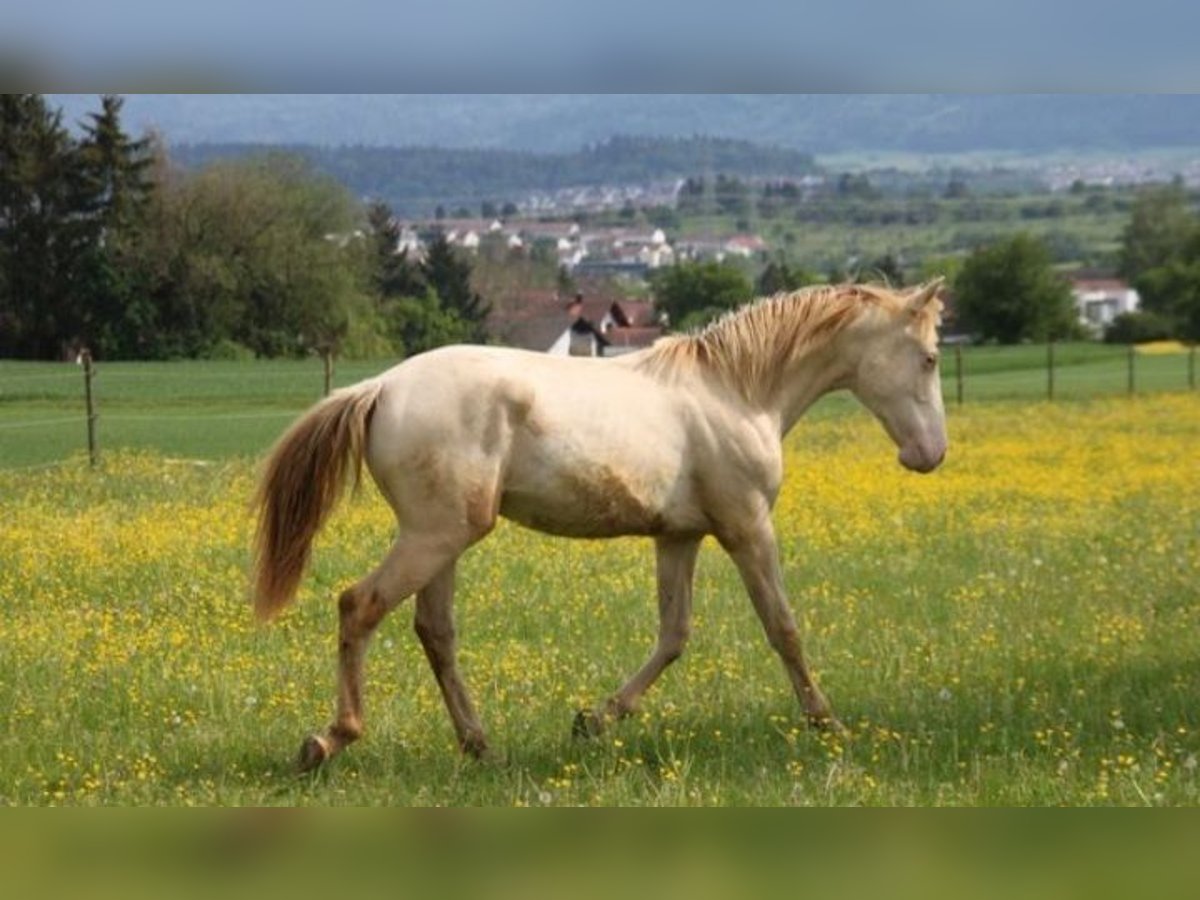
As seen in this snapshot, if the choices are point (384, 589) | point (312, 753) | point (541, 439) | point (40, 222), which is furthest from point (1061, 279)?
point (312, 753)

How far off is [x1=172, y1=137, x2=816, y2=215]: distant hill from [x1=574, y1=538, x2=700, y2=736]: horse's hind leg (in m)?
9.66

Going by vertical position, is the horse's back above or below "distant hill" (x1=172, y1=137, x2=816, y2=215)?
below

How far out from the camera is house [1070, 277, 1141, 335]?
3484 cm

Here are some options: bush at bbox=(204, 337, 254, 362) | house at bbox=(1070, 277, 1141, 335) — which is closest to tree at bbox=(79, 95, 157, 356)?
bush at bbox=(204, 337, 254, 362)

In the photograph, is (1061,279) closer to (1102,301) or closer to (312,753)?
(1102,301)

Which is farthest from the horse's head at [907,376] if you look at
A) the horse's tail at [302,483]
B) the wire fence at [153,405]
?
the wire fence at [153,405]

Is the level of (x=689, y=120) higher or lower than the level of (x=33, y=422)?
higher

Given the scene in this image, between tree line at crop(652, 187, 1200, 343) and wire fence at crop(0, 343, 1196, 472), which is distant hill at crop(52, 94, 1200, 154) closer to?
tree line at crop(652, 187, 1200, 343)

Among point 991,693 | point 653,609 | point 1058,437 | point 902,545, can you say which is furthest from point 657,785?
point 1058,437

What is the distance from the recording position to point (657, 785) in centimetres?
673

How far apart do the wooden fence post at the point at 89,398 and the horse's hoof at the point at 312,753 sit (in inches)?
309

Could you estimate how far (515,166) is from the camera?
2456 cm

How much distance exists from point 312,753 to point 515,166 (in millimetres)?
18361

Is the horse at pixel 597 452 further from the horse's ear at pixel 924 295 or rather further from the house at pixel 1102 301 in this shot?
the house at pixel 1102 301
